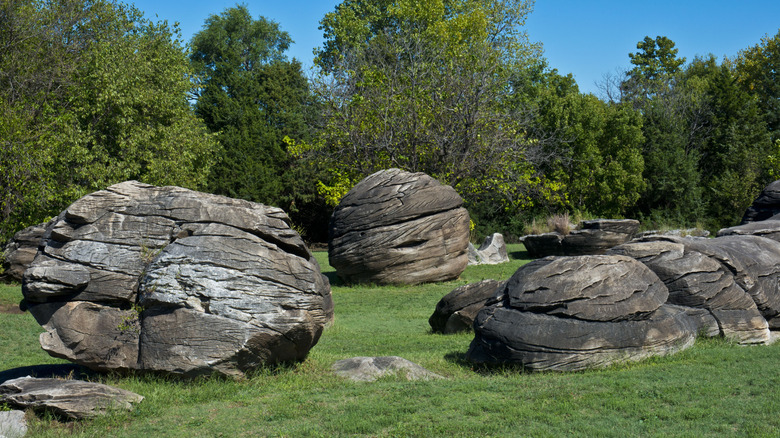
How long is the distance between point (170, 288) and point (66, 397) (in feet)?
5.55

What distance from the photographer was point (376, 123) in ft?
95.7

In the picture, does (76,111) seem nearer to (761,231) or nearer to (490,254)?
(490,254)

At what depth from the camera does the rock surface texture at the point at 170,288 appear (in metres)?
8.37

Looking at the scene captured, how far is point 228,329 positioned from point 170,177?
2005 cm

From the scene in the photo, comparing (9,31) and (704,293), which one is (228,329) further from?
(9,31)

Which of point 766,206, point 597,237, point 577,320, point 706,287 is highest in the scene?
point 766,206

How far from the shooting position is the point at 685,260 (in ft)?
37.1

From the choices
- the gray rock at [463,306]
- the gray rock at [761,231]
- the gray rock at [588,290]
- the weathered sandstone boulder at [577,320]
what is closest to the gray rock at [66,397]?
the weathered sandstone boulder at [577,320]

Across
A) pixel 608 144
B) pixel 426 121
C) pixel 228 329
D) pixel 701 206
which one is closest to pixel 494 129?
pixel 426 121

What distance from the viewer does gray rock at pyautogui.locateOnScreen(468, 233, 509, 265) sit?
24.6 m

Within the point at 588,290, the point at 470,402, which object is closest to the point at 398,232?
the point at 588,290

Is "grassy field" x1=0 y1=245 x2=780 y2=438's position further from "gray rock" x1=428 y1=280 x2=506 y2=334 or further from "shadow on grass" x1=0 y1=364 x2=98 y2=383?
"gray rock" x1=428 y1=280 x2=506 y2=334

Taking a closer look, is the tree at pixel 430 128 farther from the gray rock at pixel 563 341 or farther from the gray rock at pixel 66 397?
the gray rock at pixel 66 397

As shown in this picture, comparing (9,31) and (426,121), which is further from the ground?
(9,31)
